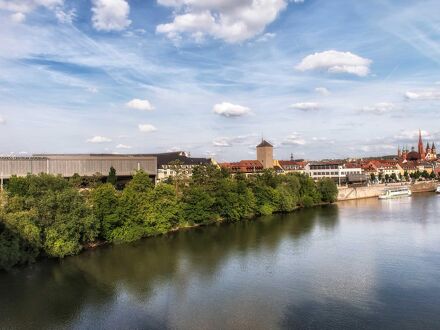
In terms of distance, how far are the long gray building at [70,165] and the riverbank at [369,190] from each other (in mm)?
30376

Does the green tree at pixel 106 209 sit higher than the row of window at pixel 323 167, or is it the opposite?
the row of window at pixel 323 167

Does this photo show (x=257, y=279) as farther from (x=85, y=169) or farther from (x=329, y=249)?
(x=85, y=169)

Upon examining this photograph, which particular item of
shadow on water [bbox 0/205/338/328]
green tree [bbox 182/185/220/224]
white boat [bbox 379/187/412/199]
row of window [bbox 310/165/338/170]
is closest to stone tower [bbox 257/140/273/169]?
row of window [bbox 310/165/338/170]

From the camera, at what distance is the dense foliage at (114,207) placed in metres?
26.9

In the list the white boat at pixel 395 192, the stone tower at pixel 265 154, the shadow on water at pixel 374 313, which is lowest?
the shadow on water at pixel 374 313

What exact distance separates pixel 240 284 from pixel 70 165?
4101 centimetres

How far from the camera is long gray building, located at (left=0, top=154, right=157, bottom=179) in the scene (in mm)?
52562

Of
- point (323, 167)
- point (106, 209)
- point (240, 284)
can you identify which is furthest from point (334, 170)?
point (240, 284)

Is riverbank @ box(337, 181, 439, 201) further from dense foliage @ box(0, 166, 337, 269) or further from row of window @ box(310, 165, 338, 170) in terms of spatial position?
dense foliage @ box(0, 166, 337, 269)

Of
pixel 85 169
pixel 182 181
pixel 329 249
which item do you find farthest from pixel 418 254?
pixel 85 169

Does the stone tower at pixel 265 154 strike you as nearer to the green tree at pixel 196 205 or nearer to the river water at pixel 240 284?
the green tree at pixel 196 205

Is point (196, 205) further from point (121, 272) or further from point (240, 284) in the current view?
point (240, 284)

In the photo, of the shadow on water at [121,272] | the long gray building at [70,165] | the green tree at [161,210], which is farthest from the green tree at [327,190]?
the green tree at [161,210]

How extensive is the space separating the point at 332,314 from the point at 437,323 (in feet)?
13.7
